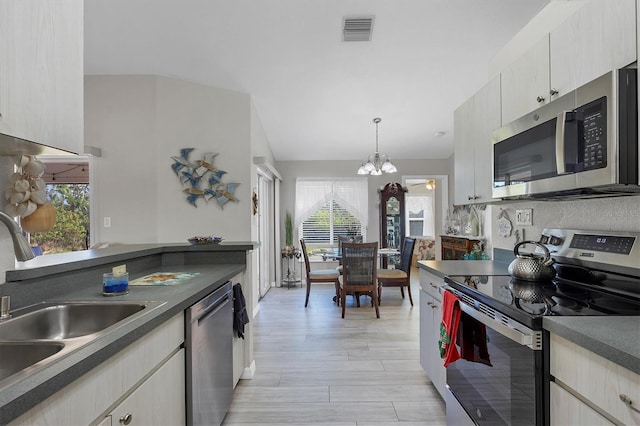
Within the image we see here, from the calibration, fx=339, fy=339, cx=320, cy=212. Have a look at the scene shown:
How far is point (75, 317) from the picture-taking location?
4.52ft

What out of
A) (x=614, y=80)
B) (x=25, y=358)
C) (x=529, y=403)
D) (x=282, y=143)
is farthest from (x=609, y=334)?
(x=282, y=143)

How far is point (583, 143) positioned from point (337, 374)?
2.20 meters

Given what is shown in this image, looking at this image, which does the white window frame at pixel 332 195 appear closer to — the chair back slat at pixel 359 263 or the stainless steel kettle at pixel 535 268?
the chair back slat at pixel 359 263

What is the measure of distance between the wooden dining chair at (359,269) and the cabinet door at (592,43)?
276cm

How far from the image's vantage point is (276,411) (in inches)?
84.8

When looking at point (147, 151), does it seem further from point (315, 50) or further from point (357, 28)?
point (357, 28)

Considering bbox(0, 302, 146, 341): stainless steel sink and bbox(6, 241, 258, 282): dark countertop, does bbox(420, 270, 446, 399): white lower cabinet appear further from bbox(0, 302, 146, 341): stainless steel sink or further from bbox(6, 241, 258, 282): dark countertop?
bbox(0, 302, 146, 341): stainless steel sink

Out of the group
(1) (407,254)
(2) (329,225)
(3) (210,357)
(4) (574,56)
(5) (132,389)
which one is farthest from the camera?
(2) (329,225)

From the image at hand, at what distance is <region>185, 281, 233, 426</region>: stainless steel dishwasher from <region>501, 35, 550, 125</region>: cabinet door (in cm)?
197

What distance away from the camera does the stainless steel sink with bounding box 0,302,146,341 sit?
4.25 feet

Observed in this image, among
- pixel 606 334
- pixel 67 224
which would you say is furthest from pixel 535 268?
pixel 67 224

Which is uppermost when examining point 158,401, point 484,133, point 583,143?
point 484,133

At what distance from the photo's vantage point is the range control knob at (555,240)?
71.7 inches

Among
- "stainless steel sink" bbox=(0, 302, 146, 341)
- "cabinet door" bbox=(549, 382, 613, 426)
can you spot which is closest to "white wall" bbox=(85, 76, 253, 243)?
"stainless steel sink" bbox=(0, 302, 146, 341)
